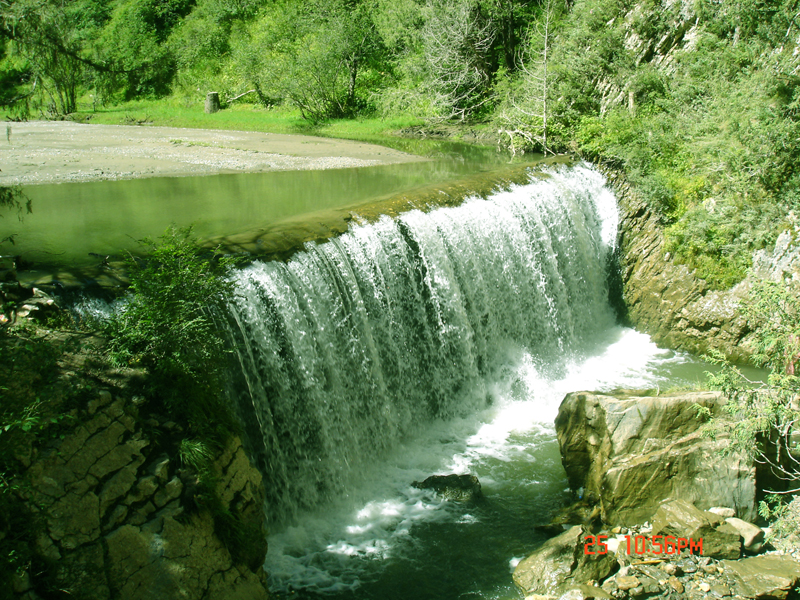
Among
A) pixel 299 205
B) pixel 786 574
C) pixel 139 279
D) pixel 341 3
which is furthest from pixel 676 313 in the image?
pixel 341 3

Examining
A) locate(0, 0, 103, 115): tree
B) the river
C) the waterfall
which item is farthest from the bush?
locate(0, 0, 103, 115): tree

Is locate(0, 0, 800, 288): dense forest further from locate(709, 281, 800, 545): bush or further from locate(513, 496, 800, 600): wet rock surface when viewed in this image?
locate(513, 496, 800, 600): wet rock surface

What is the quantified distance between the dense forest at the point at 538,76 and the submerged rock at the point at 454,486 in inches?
214

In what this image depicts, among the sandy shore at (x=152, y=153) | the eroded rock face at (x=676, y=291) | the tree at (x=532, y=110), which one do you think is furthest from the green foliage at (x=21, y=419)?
the tree at (x=532, y=110)

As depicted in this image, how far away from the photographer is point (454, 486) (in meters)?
→ 6.87

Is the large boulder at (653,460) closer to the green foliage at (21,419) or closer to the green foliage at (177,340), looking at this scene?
the green foliage at (177,340)

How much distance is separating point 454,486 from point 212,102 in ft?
79.1

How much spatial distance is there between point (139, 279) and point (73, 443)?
4.53 feet

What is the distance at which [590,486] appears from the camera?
6.60 m

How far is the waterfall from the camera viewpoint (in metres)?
6.48

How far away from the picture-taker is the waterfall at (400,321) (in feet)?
21.2

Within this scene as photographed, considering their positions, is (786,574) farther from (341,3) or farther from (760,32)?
(341,3)

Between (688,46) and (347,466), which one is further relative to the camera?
(688,46)
